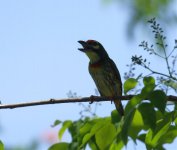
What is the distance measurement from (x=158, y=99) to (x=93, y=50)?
8.31 feet

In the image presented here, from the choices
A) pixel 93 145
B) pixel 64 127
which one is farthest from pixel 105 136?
pixel 64 127

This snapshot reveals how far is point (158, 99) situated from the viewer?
7.64 feet

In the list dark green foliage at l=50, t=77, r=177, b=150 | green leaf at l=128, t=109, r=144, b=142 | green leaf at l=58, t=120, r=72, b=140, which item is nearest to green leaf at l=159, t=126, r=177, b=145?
dark green foliage at l=50, t=77, r=177, b=150

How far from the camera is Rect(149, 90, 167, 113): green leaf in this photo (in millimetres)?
2309

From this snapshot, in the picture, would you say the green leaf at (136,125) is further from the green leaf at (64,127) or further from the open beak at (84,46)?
the open beak at (84,46)

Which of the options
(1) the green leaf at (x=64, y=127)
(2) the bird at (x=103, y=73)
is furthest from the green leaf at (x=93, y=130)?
(2) the bird at (x=103, y=73)

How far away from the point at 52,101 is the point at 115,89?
7.39 ft

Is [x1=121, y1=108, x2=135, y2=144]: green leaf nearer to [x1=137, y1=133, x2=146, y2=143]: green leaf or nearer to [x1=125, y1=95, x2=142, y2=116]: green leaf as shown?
[x1=125, y1=95, x2=142, y2=116]: green leaf

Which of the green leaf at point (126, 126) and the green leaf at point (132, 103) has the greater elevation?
the green leaf at point (132, 103)

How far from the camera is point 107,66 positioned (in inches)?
195

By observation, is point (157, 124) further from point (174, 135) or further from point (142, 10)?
point (142, 10)

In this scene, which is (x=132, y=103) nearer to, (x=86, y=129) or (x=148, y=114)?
(x=148, y=114)

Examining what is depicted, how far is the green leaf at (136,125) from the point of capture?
2.48 m

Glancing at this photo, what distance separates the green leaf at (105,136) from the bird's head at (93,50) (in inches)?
75.5
